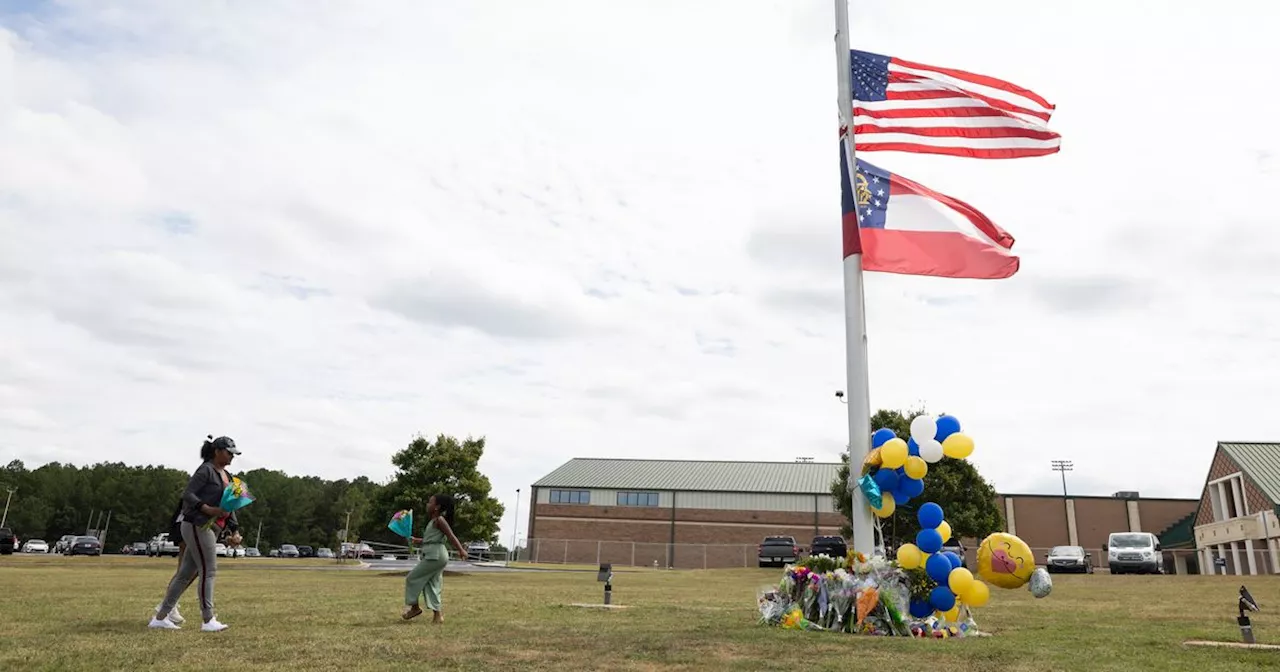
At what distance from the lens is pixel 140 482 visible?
106 metres

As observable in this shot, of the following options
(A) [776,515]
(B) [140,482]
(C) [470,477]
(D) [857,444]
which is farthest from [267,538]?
(D) [857,444]

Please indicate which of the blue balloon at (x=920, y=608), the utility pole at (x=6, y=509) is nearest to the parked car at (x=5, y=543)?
the blue balloon at (x=920, y=608)

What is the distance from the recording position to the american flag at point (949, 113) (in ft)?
42.3

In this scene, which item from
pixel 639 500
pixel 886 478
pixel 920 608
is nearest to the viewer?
pixel 920 608

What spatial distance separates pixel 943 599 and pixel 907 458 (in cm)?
183

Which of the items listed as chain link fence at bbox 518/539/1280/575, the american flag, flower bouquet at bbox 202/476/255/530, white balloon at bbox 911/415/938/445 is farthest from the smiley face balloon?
chain link fence at bbox 518/539/1280/575

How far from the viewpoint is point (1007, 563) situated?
10695 millimetres

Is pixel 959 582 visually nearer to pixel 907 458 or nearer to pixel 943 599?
pixel 943 599

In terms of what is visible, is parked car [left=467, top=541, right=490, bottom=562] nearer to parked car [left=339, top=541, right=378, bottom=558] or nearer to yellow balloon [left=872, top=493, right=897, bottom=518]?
parked car [left=339, top=541, right=378, bottom=558]

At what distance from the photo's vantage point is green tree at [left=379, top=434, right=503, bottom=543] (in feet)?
132

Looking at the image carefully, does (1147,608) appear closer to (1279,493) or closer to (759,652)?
(759,652)

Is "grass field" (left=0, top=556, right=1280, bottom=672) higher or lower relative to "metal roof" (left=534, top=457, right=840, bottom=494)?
lower

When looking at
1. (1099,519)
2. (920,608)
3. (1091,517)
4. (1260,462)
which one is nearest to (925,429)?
(920,608)

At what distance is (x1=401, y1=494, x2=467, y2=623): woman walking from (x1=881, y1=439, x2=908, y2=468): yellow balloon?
561cm
